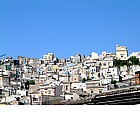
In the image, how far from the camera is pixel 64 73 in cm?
5522

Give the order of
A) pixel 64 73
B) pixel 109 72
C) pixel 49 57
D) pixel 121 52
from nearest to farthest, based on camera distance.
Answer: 1. pixel 109 72
2. pixel 64 73
3. pixel 121 52
4. pixel 49 57

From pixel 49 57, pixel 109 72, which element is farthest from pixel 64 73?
pixel 49 57

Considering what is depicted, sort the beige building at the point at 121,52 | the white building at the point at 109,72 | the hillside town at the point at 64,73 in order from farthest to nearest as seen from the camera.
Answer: the beige building at the point at 121,52 < the white building at the point at 109,72 < the hillside town at the point at 64,73

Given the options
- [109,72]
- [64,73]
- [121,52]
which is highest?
[121,52]

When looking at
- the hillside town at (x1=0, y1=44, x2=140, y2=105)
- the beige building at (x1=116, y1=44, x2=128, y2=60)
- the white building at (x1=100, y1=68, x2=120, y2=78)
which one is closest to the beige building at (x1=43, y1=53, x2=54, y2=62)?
the hillside town at (x1=0, y1=44, x2=140, y2=105)

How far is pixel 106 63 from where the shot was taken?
5294 centimetres

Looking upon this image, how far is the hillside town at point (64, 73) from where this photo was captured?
35984mm

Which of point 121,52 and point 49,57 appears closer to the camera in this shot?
point 121,52

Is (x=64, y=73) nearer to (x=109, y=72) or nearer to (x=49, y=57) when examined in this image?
(x=109, y=72)

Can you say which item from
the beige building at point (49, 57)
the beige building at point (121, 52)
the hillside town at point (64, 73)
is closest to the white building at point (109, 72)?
the hillside town at point (64, 73)

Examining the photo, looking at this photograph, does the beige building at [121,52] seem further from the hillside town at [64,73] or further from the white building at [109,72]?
the white building at [109,72]
